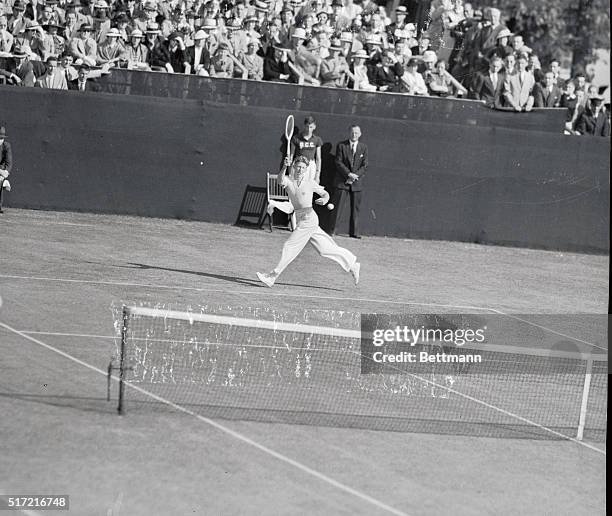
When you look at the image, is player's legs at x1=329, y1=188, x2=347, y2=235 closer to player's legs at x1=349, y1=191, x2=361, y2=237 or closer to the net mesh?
player's legs at x1=349, y1=191, x2=361, y2=237

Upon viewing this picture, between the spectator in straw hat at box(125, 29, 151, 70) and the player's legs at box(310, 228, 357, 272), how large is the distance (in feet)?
26.2

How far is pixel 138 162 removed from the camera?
23.0 m

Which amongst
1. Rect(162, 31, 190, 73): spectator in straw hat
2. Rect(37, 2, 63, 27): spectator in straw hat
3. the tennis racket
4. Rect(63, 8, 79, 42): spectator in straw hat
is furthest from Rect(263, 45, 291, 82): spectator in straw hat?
Rect(37, 2, 63, 27): spectator in straw hat

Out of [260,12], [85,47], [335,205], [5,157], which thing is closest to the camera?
[5,157]

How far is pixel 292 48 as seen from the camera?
23.8 meters

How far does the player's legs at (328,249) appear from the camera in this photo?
1689cm

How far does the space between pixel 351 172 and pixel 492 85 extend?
4.01 meters

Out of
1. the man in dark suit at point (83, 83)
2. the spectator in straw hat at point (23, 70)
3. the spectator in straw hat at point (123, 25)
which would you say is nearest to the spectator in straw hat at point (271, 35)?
the spectator in straw hat at point (123, 25)

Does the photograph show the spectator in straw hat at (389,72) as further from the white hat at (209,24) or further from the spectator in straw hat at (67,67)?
the spectator in straw hat at (67,67)

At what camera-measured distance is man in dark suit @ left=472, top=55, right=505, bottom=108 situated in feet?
79.8

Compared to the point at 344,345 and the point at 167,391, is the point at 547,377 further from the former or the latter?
the point at 167,391

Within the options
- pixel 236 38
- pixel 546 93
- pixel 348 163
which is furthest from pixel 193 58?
pixel 546 93

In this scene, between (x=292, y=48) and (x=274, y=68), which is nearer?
(x=274, y=68)

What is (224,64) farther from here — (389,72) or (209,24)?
(389,72)
